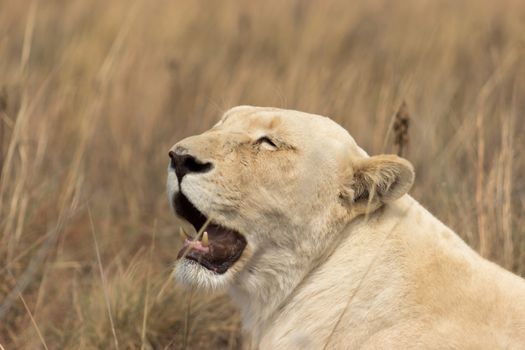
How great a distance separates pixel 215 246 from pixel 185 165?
0.36 metres

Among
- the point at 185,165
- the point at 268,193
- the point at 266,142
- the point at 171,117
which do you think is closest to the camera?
the point at 185,165

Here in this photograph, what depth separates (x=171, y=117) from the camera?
8.13m

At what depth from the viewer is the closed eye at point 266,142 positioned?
381 centimetres

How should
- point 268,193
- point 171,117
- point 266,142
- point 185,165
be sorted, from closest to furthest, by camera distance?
point 185,165 → point 268,193 → point 266,142 → point 171,117

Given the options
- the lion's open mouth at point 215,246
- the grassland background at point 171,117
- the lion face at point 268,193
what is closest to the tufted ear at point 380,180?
the lion face at point 268,193

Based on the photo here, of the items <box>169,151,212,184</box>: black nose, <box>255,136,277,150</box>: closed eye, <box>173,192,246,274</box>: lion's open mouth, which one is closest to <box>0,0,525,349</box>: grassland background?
<box>173,192,246,274</box>: lion's open mouth

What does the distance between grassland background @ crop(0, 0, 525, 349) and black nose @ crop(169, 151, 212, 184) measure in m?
0.60

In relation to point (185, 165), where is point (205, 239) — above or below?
below

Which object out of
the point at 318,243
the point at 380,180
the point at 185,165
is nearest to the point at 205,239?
the point at 185,165

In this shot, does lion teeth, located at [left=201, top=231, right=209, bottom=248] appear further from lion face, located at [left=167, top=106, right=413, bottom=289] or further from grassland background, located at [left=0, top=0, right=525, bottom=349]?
grassland background, located at [left=0, top=0, right=525, bottom=349]

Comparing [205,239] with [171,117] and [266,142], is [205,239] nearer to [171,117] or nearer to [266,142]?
[266,142]

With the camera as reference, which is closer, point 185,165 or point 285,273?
point 185,165

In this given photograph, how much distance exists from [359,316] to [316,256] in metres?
0.29

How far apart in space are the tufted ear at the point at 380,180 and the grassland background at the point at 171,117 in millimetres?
866
